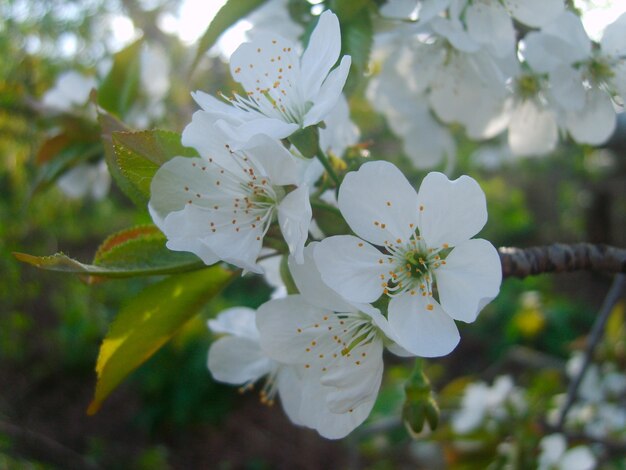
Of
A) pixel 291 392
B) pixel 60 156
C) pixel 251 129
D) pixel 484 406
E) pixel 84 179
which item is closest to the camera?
pixel 251 129

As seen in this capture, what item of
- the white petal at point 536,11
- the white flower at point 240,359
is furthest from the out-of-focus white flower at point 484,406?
the white petal at point 536,11

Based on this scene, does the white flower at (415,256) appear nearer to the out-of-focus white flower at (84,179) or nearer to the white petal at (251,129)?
the white petal at (251,129)

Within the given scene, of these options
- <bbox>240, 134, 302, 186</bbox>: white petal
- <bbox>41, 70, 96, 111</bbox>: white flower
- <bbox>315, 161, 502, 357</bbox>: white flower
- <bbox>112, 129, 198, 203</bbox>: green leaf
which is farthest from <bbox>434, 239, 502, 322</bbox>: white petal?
<bbox>41, 70, 96, 111</bbox>: white flower

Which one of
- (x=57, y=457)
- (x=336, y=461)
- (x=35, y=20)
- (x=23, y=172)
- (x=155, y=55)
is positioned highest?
(x=155, y=55)

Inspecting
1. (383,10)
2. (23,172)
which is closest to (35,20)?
(23,172)

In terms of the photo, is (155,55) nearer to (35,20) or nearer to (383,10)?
(383,10)

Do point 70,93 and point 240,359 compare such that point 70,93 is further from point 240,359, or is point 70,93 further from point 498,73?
point 498,73

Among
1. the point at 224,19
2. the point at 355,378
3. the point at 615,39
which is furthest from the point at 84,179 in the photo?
the point at 615,39
